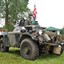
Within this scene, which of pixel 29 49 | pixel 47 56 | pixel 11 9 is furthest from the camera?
pixel 11 9

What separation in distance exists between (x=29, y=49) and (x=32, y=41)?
14.0 inches

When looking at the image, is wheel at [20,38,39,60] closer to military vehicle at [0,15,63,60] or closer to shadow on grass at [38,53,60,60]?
military vehicle at [0,15,63,60]

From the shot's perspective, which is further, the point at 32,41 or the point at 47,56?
the point at 47,56

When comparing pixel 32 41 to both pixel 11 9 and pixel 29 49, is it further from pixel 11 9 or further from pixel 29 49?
pixel 11 9

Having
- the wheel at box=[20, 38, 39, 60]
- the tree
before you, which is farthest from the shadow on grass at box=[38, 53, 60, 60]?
the tree

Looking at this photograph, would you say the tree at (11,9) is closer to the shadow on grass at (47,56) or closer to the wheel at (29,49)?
the shadow on grass at (47,56)

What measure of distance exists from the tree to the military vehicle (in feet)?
79.1

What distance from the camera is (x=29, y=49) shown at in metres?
11.0

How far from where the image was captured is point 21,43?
1138 cm

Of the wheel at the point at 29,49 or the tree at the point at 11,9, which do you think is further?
the tree at the point at 11,9

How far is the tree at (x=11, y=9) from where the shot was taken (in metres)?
36.2

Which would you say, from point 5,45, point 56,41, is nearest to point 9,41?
point 5,45

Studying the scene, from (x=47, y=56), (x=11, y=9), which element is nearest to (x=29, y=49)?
(x=47, y=56)

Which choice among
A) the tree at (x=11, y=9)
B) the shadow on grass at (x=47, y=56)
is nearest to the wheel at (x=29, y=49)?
the shadow on grass at (x=47, y=56)
